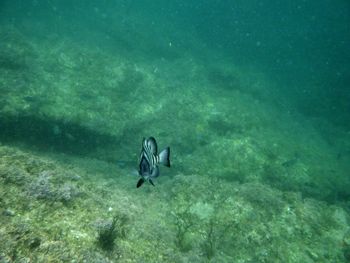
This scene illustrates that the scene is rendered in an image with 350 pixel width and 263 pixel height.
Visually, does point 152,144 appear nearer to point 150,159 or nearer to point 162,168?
point 150,159

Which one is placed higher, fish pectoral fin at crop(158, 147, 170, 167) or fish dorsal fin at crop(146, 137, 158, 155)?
fish dorsal fin at crop(146, 137, 158, 155)

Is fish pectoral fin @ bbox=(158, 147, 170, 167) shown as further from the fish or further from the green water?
the green water

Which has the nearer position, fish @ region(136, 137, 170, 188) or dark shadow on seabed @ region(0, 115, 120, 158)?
fish @ region(136, 137, 170, 188)

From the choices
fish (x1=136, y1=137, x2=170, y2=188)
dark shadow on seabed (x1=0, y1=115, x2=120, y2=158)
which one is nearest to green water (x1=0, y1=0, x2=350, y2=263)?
dark shadow on seabed (x1=0, y1=115, x2=120, y2=158)

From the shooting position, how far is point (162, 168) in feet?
36.8

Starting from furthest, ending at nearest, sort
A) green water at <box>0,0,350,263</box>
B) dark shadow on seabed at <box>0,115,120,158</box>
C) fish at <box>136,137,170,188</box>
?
dark shadow on seabed at <box>0,115,120,158</box>
green water at <box>0,0,350,263</box>
fish at <box>136,137,170,188</box>

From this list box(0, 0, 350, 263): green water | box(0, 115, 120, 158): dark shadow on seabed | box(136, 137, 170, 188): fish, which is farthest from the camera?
box(0, 115, 120, 158): dark shadow on seabed

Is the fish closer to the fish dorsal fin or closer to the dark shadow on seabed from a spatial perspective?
the fish dorsal fin

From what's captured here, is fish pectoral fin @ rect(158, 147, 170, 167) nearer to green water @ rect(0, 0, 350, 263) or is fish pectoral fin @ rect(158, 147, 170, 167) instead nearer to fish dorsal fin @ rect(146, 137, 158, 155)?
fish dorsal fin @ rect(146, 137, 158, 155)

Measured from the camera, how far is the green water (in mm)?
4832

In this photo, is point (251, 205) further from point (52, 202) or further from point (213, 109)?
point (213, 109)

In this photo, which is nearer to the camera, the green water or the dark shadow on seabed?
the green water

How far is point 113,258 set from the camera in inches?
178

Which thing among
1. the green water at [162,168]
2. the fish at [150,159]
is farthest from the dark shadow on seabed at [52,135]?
the fish at [150,159]
